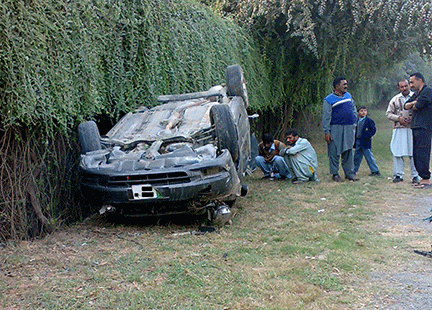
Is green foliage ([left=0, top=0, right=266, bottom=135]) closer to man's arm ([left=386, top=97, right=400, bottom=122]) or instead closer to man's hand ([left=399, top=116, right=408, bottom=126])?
man's arm ([left=386, top=97, right=400, bottom=122])

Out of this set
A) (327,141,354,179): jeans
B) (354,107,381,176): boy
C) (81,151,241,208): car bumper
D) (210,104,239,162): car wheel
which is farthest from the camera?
(354,107,381,176): boy

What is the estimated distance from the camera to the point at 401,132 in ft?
30.5

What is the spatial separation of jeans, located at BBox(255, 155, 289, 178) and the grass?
2.82 metres

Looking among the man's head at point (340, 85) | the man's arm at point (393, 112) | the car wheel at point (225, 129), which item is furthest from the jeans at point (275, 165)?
the car wheel at point (225, 129)

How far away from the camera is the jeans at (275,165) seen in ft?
32.1

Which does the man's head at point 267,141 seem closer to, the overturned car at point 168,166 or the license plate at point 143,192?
the overturned car at point 168,166

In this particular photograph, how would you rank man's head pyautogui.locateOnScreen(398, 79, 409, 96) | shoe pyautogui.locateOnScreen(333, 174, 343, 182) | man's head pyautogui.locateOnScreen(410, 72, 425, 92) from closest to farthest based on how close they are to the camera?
man's head pyautogui.locateOnScreen(410, 72, 425, 92) < man's head pyautogui.locateOnScreen(398, 79, 409, 96) < shoe pyautogui.locateOnScreen(333, 174, 343, 182)

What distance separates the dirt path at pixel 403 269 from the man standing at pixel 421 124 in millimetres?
1930

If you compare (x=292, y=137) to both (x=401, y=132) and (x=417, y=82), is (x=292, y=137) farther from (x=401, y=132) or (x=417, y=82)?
(x=417, y=82)

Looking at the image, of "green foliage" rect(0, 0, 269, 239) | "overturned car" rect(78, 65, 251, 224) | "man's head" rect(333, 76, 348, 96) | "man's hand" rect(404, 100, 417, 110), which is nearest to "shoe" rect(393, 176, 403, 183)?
"man's hand" rect(404, 100, 417, 110)

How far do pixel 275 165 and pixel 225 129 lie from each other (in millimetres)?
4148

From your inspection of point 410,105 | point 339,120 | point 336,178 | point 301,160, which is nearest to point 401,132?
point 410,105

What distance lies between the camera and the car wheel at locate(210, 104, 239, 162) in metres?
5.93

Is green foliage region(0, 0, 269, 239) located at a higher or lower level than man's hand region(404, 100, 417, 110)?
higher
